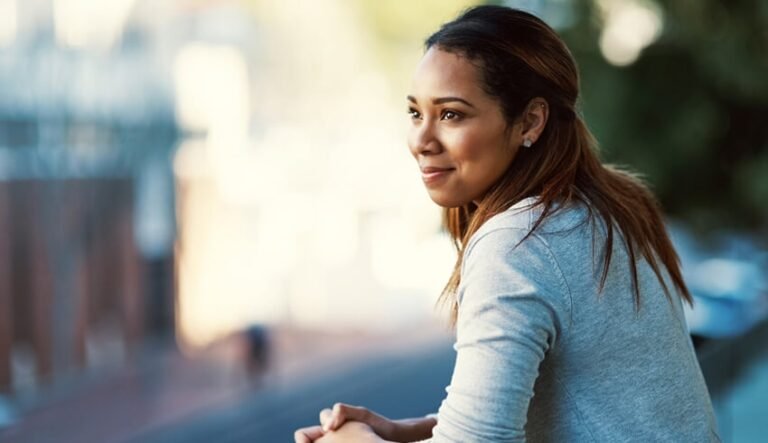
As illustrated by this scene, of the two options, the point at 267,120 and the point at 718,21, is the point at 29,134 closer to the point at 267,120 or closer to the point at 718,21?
the point at 267,120

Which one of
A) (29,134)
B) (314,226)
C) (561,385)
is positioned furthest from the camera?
(314,226)

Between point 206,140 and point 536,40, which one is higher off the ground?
point 536,40

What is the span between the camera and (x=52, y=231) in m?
15.7

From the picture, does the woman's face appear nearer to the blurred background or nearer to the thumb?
the thumb

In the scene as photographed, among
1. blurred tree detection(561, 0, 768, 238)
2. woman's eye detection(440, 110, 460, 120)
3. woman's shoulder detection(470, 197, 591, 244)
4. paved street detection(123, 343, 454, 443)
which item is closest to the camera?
woman's shoulder detection(470, 197, 591, 244)

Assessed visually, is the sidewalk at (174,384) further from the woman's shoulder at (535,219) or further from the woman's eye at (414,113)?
the woman's shoulder at (535,219)

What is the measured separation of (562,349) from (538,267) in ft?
0.40

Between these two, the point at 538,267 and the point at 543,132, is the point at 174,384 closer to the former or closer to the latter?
the point at 543,132

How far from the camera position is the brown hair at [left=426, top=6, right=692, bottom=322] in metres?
1.45

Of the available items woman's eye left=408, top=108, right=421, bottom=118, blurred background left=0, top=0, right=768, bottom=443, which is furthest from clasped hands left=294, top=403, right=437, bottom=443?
blurred background left=0, top=0, right=768, bottom=443

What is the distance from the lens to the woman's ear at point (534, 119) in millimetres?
1493

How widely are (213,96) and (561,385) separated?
62.7ft

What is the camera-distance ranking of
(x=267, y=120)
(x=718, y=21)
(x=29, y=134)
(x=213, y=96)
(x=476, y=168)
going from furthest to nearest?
1. (x=267, y=120)
2. (x=213, y=96)
3. (x=29, y=134)
4. (x=718, y=21)
5. (x=476, y=168)

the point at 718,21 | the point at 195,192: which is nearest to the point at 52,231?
the point at 195,192
